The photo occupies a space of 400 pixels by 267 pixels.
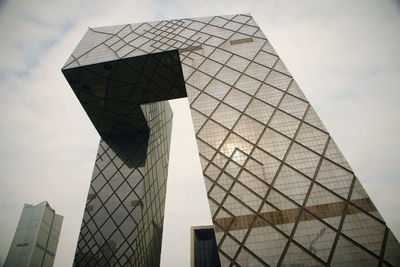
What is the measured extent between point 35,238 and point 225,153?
110231 millimetres

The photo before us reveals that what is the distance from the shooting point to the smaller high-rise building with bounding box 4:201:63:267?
85.6m

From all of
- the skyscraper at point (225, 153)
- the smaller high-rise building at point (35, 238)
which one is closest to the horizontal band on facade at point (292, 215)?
the skyscraper at point (225, 153)

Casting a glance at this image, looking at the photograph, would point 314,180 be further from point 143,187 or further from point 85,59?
point 85,59

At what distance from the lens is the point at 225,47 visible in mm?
20844

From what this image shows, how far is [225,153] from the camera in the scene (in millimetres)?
14352

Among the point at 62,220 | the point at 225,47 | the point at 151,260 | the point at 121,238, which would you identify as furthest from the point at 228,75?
the point at 62,220

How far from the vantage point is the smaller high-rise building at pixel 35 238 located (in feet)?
281

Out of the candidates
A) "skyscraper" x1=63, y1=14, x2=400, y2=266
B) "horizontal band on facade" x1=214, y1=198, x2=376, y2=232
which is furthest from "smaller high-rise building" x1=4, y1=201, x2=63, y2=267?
"horizontal band on facade" x1=214, y1=198, x2=376, y2=232

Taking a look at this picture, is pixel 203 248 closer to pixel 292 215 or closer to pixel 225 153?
pixel 225 153

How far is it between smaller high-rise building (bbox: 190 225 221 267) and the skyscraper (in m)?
8.98

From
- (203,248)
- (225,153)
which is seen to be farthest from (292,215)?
(203,248)

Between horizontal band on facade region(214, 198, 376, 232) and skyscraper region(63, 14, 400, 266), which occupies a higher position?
skyscraper region(63, 14, 400, 266)

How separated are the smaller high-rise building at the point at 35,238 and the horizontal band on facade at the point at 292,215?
4110 inches

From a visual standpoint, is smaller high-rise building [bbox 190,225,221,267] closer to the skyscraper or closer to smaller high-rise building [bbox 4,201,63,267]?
the skyscraper
